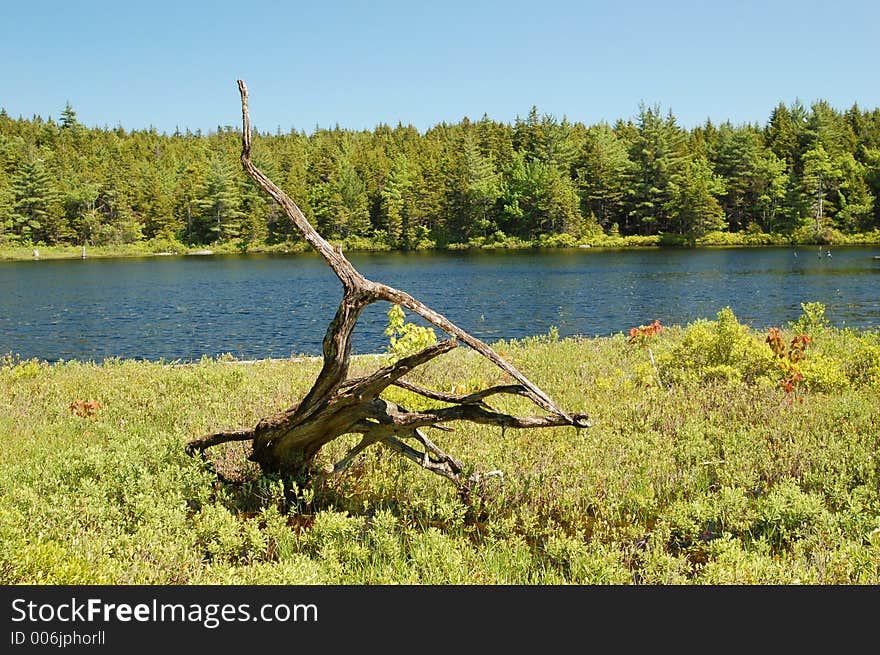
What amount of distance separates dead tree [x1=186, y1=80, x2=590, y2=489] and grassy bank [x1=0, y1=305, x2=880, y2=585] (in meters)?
0.36

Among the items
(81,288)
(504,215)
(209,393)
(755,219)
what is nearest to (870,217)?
(755,219)

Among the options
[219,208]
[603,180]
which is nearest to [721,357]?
[603,180]

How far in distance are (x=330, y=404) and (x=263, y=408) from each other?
13.2ft

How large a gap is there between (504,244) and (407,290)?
60.7 m

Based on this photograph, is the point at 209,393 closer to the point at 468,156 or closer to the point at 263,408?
the point at 263,408

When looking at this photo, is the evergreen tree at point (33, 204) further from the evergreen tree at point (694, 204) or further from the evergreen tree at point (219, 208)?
the evergreen tree at point (694, 204)

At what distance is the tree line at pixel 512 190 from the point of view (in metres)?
99.3

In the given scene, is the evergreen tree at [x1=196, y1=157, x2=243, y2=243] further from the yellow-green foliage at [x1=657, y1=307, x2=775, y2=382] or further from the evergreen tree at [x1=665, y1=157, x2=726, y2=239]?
the yellow-green foliage at [x1=657, y1=307, x2=775, y2=382]

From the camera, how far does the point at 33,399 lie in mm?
11250

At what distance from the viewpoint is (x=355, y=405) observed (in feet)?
21.1

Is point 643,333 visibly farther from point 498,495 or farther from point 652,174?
point 652,174

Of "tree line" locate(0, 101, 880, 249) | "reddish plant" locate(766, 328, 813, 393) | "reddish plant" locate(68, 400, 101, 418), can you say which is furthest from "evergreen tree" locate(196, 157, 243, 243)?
"reddish plant" locate(766, 328, 813, 393)

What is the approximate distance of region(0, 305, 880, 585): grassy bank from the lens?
5.24 m

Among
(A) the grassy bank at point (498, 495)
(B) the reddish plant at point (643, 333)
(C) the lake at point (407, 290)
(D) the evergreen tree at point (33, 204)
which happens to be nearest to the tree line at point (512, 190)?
(D) the evergreen tree at point (33, 204)
